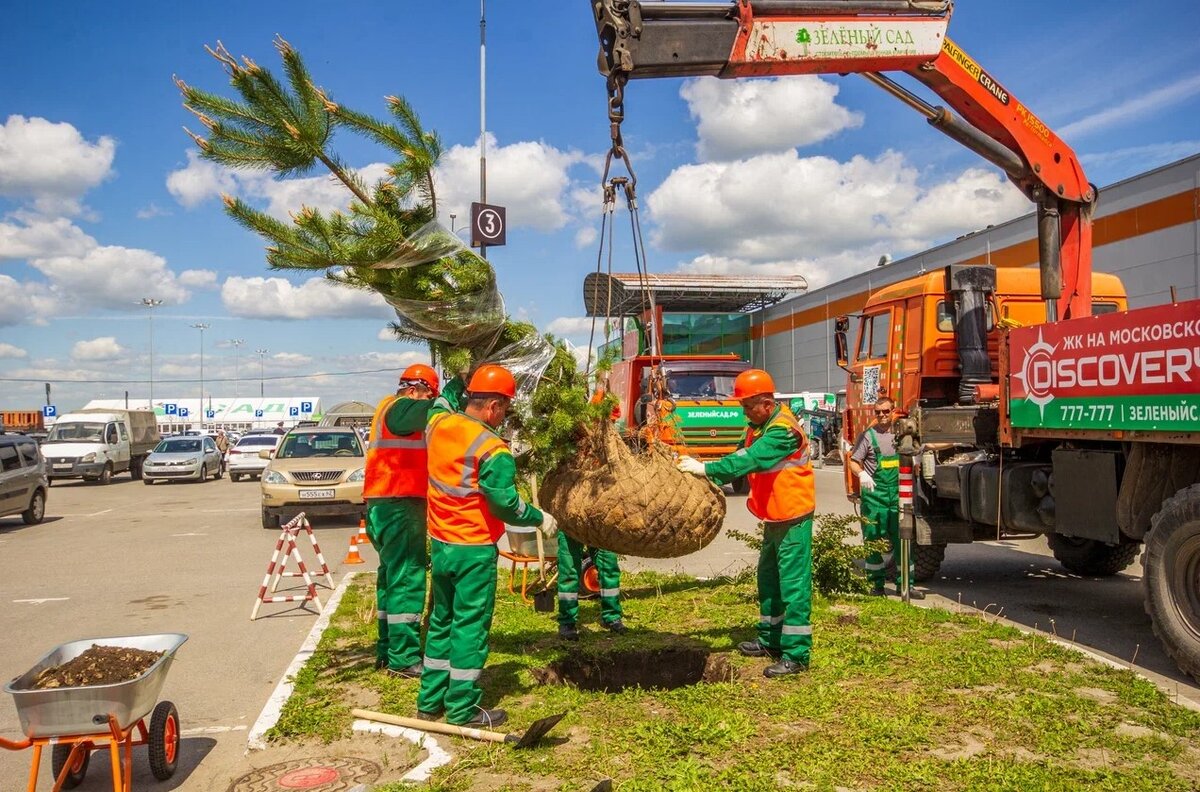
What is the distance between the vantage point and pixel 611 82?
607 cm

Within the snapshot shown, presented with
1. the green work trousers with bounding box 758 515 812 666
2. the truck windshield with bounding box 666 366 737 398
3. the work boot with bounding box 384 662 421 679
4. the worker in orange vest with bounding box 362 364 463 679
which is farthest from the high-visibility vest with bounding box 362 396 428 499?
the truck windshield with bounding box 666 366 737 398

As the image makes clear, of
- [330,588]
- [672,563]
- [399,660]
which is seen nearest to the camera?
[399,660]

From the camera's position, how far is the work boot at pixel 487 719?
4949 millimetres

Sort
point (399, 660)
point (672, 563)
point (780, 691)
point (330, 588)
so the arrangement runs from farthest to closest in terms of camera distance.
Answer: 1. point (672, 563)
2. point (330, 588)
3. point (399, 660)
4. point (780, 691)

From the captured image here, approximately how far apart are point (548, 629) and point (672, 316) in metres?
30.3

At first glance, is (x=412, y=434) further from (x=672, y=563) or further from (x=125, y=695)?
(x=672, y=563)

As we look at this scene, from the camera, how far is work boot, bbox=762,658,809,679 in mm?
5816

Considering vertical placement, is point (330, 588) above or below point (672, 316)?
below

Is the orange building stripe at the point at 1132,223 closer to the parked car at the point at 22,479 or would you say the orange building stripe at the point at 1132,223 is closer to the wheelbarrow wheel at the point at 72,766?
the wheelbarrow wheel at the point at 72,766

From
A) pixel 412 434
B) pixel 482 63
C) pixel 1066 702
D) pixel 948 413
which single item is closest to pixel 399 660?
pixel 412 434

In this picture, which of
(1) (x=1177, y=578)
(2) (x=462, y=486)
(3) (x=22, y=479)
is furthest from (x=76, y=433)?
(1) (x=1177, y=578)

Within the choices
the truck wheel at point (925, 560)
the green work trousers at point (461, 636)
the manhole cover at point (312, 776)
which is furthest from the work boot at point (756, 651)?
the truck wheel at point (925, 560)

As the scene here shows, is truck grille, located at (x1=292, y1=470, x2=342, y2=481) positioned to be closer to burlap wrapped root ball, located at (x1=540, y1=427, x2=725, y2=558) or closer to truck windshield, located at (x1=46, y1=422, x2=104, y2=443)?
burlap wrapped root ball, located at (x1=540, y1=427, x2=725, y2=558)

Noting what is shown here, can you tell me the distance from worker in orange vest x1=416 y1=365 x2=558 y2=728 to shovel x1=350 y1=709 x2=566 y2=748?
0.38 feet
